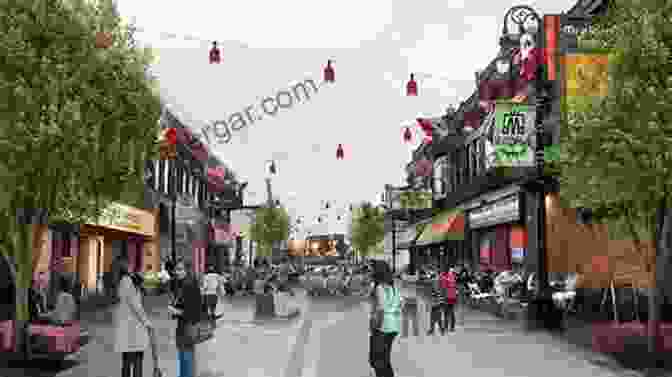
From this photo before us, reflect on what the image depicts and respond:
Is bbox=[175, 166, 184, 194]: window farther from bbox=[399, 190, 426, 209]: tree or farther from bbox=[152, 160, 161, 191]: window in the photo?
bbox=[399, 190, 426, 209]: tree

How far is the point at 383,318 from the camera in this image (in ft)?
30.7

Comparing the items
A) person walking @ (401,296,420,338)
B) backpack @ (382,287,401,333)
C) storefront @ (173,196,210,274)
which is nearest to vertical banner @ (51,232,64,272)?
storefront @ (173,196,210,274)

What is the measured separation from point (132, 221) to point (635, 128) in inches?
1083

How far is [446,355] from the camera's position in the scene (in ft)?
45.2

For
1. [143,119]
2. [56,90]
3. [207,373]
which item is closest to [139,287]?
[207,373]

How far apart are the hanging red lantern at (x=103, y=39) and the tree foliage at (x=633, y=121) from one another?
28.1 feet

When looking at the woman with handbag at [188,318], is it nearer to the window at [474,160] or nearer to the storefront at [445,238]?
the window at [474,160]

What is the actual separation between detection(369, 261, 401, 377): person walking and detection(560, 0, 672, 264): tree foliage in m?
Answer: 5.39

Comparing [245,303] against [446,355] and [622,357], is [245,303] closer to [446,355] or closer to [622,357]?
[446,355]

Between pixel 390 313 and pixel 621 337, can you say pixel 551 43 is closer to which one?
pixel 621 337

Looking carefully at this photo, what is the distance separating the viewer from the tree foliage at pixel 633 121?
40.9 feet

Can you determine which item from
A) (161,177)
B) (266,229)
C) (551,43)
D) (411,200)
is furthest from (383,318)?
(266,229)

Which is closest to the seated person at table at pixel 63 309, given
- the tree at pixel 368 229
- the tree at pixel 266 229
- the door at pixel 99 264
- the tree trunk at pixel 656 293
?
the tree trunk at pixel 656 293

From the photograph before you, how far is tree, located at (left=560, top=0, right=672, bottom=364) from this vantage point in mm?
12477
